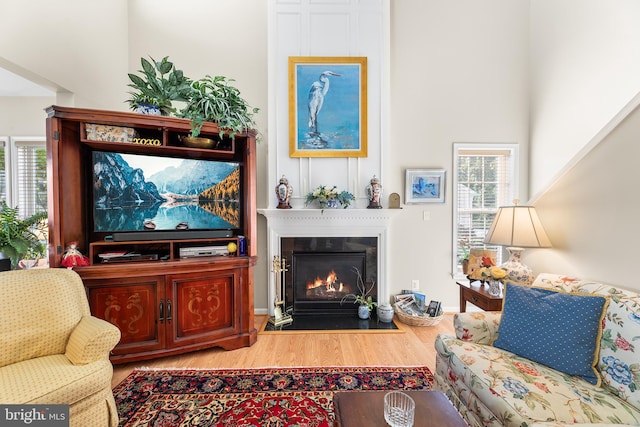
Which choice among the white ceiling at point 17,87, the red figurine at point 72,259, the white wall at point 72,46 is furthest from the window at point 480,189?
the white ceiling at point 17,87

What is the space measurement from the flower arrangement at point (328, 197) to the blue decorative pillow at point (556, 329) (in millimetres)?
1744

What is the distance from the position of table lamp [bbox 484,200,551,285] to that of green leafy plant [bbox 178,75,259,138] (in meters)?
2.51

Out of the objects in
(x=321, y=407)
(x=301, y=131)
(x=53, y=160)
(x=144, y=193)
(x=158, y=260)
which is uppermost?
(x=301, y=131)

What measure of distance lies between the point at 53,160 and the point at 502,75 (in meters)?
4.61

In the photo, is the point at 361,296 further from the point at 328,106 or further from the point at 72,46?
the point at 72,46

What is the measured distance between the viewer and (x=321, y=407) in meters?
1.73

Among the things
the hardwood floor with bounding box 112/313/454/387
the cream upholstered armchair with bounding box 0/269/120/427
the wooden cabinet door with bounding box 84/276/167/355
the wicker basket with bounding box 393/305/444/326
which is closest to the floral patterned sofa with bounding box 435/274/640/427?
the hardwood floor with bounding box 112/313/454/387

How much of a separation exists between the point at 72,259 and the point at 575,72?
485 centimetres

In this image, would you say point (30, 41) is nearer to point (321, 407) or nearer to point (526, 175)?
point (321, 407)

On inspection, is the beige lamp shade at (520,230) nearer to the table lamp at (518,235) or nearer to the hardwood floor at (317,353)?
the table lamp at (518,235)

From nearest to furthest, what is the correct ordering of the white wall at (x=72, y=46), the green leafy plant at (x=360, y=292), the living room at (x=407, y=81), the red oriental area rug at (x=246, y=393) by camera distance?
the red oriental area rug at (x=246, y=393), the white wall at (x=72, y=46), the living room at (x=407, y=81), the green leafy plant at (x=360, y=292)

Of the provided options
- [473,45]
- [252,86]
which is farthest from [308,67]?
[473,45]

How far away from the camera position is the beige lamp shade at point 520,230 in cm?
221

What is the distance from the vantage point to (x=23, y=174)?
3416mm
